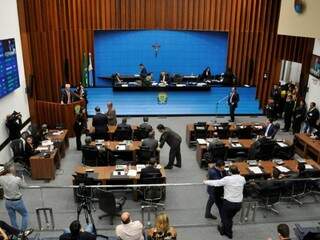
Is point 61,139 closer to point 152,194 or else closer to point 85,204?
point 85,204

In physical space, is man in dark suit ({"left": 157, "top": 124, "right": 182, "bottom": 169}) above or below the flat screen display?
below

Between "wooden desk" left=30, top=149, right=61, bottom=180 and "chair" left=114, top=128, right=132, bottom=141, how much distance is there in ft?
7.64

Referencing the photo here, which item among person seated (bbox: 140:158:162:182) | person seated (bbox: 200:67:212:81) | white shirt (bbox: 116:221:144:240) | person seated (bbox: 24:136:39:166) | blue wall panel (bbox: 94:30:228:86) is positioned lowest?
person seated (bbox: 24:136:39:166)

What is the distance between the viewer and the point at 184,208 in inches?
339

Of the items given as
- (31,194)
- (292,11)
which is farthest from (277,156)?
(31,194)

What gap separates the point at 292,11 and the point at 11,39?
32.3ft

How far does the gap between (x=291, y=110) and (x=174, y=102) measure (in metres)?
5.81

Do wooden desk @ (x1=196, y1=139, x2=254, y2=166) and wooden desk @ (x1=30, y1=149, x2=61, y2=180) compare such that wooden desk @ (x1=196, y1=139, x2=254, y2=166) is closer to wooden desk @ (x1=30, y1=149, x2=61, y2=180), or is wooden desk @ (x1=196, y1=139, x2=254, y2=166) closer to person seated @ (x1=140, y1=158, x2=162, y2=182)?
person seated @ (x1=140, y1=158, x2=162, y2=182)

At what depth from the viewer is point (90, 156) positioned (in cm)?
998

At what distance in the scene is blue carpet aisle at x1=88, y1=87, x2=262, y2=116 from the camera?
54.9 ft

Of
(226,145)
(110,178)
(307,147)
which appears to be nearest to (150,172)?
(110,178)

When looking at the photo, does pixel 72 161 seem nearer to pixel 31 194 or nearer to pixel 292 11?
pixel 31 194

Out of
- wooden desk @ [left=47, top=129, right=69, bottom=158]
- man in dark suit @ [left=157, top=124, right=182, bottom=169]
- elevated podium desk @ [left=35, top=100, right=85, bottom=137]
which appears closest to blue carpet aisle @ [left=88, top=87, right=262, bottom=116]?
elevated podium desk @ [left=35, top=100, right=85, bottom=137]

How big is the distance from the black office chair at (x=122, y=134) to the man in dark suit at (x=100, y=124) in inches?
17.0
